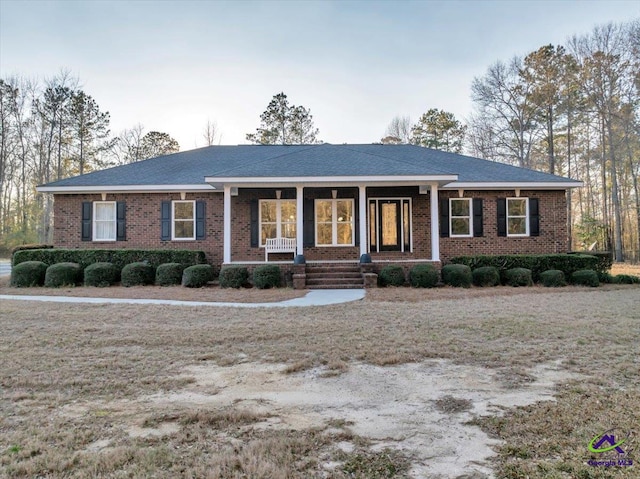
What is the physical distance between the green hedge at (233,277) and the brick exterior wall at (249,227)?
2606 mm

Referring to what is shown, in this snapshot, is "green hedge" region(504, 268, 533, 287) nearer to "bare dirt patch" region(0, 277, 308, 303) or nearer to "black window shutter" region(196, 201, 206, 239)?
"bare dirt patch" region(0, 277, 308, 303)

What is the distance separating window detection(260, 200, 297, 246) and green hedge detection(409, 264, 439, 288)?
494 cm

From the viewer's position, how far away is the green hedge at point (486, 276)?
12.1 metres

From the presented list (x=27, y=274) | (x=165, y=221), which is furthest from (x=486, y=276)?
(x=27, y=274)

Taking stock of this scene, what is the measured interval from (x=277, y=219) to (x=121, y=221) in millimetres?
5675

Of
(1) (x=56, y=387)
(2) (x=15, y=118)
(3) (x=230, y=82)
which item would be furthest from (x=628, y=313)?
(2) (x=15, y=118)

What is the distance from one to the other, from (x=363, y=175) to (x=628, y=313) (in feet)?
24.1

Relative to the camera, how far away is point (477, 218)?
1452 cm

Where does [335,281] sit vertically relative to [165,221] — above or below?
below

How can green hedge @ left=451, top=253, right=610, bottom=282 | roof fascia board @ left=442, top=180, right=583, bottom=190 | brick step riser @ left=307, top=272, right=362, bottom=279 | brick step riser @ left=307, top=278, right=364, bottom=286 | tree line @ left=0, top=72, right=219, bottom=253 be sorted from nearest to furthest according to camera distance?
brick step riser @ left=307, top=278, right=364, bottom=286, brick step riser @ left=307, top=272, right=362, bottom=279, green hedge @ left=451, top=253, right=610, bottom=282, roof fascia board @ left=442, top=180, right=583, bottom=190, tree line @ left=0, top=72, right=219, bottom=253

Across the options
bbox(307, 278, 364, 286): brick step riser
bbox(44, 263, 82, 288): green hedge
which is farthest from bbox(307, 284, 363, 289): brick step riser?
bbox(44, 263, 82, 288): green hedge

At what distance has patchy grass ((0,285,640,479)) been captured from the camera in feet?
7.73

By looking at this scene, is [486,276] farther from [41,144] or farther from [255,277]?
[41,144]

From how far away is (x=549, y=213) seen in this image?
14547 mm
